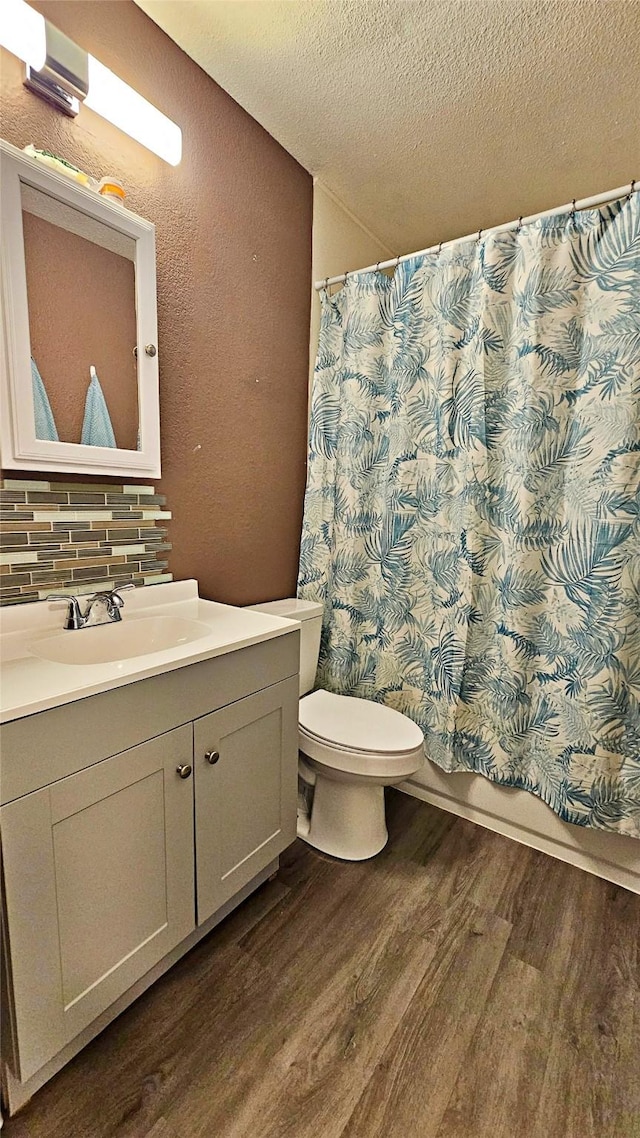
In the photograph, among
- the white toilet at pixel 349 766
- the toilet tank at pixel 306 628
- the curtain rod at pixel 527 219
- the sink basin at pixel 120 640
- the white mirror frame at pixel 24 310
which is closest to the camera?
the white mirror frame at pixel 24 310

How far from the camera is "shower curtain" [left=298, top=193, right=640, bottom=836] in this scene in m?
1.46

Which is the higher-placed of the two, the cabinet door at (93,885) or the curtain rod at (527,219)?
the curtain rod at (527,219)

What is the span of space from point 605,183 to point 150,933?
2.69 m

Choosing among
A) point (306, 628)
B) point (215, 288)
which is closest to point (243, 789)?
point (306, 628)

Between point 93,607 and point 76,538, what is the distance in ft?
0.62

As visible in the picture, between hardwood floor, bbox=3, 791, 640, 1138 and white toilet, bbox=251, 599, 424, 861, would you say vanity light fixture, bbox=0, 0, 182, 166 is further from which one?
hardwood floor, bbox=3, 791, 640, 1138

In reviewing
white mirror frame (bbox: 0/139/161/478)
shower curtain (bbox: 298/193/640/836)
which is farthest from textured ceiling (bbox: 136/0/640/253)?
white mirror frame (bbox: 0/139/161/478)

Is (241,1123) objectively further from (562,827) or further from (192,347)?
(192,347)

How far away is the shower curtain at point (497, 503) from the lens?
4.80ft

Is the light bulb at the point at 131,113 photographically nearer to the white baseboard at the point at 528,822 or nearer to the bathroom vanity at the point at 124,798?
the bathroom vanity at the point at 124,798

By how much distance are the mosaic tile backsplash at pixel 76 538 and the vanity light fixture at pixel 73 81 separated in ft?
2.94

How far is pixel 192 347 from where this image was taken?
1564 millimetres

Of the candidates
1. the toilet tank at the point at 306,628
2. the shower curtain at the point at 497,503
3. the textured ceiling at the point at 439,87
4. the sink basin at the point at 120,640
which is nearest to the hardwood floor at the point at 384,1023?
the shower curtain at the point at 497,503

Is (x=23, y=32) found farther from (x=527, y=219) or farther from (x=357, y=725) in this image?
(x=357, y=725)
